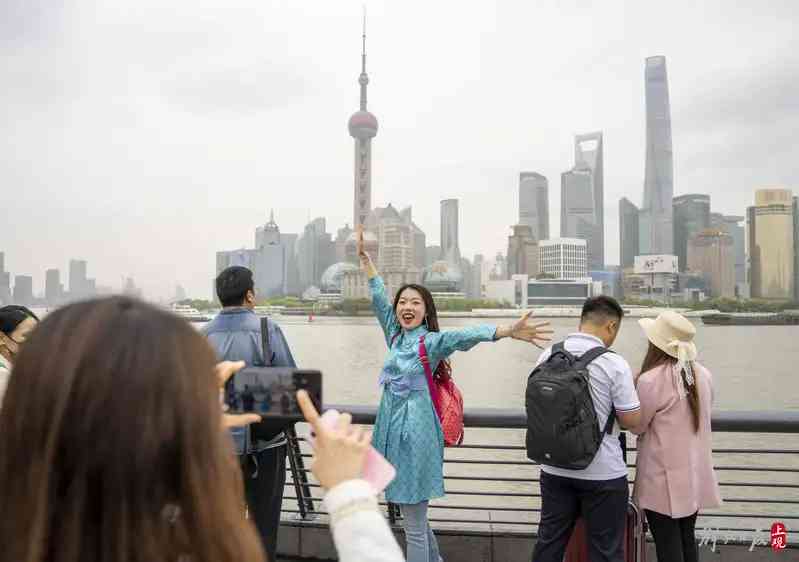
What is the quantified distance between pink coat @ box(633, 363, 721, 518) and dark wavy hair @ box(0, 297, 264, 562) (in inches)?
84.0

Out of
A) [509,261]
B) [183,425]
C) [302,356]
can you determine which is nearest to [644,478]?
[183,425]

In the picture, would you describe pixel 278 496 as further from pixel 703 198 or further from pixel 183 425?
pixel 703 198

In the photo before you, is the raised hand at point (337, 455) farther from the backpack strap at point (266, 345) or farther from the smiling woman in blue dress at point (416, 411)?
the smiling woman in blue dress at point (416, 411)

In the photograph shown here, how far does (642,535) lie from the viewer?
258 centimetres

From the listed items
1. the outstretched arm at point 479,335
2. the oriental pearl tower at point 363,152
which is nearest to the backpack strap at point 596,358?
the outstretched arm at point 479,335

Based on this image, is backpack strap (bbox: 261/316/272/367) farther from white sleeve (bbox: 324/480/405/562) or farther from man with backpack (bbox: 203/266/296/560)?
white sleeve (bbox: 324/480/405/562)

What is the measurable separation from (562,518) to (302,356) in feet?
114

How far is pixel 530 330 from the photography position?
2.69m

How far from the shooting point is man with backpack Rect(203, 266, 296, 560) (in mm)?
2506

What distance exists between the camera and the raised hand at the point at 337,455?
941mm

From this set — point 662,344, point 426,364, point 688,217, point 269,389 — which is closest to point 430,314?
point 426,364

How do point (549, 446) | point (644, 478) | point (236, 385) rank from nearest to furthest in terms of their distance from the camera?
point (236, 385), point (549, 446), point (644, 478)

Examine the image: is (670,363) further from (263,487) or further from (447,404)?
(263,487)

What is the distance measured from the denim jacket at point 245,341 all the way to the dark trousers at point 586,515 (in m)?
1.16
